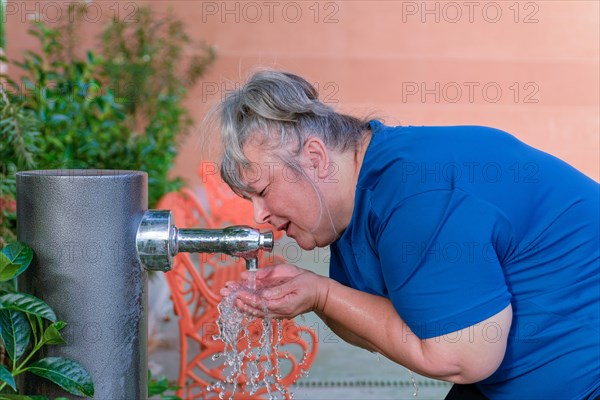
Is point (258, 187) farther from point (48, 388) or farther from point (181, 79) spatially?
point (181, 79)

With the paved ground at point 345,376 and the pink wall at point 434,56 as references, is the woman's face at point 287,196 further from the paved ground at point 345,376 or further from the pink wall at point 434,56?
the pink wall at point 434,56

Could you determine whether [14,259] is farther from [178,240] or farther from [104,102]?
[104,102]

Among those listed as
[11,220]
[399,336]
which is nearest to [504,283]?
[399,336]

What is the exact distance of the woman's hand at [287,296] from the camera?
167cm

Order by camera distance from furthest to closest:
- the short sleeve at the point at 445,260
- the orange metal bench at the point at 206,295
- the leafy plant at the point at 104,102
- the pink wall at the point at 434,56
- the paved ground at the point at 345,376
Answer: the pink wall at the point at 434,56
the paved ground at the point at 345,376
the orange metal bench at the point at 206,295
the leafy plant at the point at 104,102
the short sleeve at the point at 445,260

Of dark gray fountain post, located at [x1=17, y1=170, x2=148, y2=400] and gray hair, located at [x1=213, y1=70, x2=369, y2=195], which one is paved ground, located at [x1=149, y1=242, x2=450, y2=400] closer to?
gray hair, located at [x1=213, y1=70, x2=369, y2=195]

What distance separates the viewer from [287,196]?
1644mm

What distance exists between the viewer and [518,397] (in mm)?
1703

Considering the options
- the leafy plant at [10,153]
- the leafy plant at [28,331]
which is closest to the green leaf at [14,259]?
the leafy plant at [28,331]

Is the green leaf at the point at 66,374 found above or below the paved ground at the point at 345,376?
above

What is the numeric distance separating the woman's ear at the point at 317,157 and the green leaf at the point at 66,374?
21.5 inches

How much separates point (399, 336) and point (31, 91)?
6.81ft

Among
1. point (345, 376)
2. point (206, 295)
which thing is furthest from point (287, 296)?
point (345, 376)

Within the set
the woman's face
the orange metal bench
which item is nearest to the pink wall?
the orange metal bench
